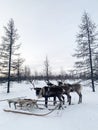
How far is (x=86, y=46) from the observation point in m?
23.8

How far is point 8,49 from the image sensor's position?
88.9 ft

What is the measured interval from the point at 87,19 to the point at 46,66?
26.1 meters

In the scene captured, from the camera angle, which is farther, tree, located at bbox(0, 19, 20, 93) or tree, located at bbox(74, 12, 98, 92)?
tree, located at bbox(0, 19, 20, 93)

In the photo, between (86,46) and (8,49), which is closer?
(86,46)

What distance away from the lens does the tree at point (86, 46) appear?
23.3 metres

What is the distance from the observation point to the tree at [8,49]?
26.9 m

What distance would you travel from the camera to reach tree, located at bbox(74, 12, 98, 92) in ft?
76.4

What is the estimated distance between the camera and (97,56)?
75.8 ft

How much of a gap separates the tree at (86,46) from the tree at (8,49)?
9.78 m

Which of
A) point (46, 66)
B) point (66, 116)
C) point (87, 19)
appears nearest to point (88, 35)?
point (87, 19)

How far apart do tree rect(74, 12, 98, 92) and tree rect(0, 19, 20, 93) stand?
9777 millimetres

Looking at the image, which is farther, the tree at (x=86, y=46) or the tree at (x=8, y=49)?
the tree at (x=8, y=49)

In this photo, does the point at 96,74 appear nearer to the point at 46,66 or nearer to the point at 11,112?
the point at 11,112

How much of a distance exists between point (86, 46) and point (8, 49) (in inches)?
464
